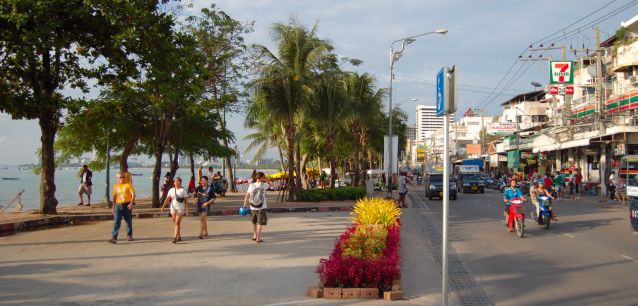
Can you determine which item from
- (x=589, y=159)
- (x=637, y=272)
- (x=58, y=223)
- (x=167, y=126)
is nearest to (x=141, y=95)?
(x=167, y=126)

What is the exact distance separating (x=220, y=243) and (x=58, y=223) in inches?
257

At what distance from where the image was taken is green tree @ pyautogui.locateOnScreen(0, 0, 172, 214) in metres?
13.1

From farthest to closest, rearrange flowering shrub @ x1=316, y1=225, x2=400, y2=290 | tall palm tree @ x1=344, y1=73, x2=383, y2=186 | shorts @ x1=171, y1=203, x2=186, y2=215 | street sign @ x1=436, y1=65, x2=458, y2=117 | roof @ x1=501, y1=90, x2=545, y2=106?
1. roof @ x1=501, y1=90, x2=545, y2=106
2. tall palm tree @ x1=344, y1=73, x2=383, y2=186
3. shorts @ x1=171, y1=203, x2=186, y2=215
4. flowering shrub @ x1=316, y1=225, x2=400, y2=290
5. street sign @ x1=436, y1=65, x2=458, y2=117

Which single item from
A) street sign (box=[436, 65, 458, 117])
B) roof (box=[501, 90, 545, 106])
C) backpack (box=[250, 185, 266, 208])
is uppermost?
roof (box=[501, 90, 545, 106])

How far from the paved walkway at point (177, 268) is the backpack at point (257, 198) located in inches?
36.2

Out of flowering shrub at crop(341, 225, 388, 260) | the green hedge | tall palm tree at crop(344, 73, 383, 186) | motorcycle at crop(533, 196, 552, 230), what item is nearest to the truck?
tall palm tree at crop(344, 73, 383, 186)

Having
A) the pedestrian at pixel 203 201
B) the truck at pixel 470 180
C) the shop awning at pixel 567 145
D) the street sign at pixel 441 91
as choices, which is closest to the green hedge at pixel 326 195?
the pedestrian at pixel 203 201

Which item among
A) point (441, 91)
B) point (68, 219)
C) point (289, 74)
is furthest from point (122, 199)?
point (289, 74)

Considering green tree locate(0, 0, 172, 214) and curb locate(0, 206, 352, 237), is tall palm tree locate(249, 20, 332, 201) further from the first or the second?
green tree locate(0, 0, 172, 214)

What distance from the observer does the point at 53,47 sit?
14.6 metres

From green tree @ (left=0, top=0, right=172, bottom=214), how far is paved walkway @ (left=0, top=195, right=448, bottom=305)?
341cm

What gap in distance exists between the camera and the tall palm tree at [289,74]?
87.1 feet

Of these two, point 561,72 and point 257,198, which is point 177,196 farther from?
point 561,72

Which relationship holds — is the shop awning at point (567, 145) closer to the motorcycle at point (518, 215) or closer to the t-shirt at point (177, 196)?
the motorcycle at point (518, 215)
